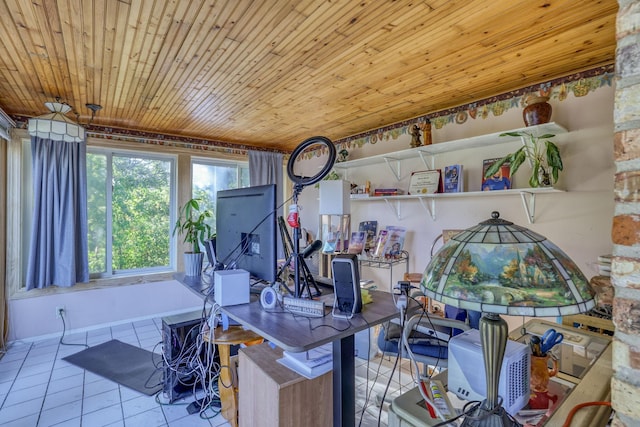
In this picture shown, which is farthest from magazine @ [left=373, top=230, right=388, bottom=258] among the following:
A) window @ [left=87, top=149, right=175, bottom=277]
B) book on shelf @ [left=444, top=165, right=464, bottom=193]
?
window @ [left=87, top=149, right=175, bottom=277]

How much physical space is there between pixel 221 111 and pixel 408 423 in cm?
289

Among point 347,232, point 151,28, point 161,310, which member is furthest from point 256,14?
point 161,310

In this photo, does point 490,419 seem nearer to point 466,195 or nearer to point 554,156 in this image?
point 554,156

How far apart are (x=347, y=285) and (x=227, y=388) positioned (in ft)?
3.96

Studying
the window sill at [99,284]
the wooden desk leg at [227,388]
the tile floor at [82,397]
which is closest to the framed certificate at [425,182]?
the tile floor at [82,397]

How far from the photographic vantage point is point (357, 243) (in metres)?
3.30

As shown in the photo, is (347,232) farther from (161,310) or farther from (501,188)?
(161,310)

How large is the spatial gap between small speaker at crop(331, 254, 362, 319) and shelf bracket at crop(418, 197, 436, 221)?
1.94 m

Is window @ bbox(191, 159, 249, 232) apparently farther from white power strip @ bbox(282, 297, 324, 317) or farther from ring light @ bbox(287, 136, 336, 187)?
white power strip @ bbox(282, 297, 324, 317)

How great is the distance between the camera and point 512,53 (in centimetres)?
188

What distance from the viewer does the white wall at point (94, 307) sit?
3092 millimetres

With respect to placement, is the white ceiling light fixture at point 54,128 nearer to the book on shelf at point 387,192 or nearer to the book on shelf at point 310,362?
the book on shelf at point 310,362

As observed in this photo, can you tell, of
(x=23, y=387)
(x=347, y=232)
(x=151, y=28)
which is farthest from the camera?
(x=347, y=232)

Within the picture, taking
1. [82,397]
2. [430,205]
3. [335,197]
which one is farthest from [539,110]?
[82,397]
